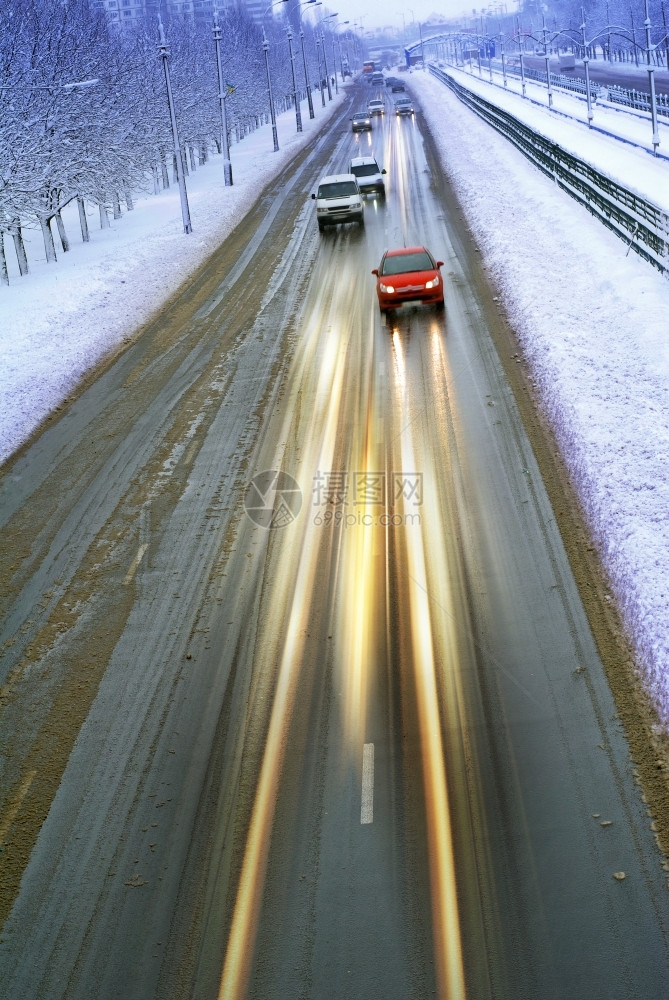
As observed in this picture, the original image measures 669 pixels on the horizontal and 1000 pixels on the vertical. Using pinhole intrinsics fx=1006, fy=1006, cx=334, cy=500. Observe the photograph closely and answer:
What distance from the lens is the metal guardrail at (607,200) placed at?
22.3m

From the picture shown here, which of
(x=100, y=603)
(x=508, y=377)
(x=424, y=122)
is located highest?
(x=424, y=122)

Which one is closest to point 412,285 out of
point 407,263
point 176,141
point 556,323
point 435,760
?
point 407,263

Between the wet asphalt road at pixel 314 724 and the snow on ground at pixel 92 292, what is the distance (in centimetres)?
317

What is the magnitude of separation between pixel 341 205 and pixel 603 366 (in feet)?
65.2

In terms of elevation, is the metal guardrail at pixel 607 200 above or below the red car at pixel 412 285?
above

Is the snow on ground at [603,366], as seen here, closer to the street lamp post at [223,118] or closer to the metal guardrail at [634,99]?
the street lamp post at [223,118]

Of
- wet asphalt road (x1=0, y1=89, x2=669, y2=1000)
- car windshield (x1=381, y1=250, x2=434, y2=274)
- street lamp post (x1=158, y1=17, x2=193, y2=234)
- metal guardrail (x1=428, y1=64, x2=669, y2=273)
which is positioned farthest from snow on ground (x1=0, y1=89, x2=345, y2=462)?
metal guardrail (x1=428, y1=64, x2=669, y2=273)

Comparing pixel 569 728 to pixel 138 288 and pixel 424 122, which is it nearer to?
pixel 138 288

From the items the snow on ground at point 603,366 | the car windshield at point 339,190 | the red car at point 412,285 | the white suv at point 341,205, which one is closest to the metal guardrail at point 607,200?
the snow on ground at point 603,366

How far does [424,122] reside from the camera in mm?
70812

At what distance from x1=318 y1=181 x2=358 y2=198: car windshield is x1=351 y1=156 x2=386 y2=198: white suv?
4.99 m

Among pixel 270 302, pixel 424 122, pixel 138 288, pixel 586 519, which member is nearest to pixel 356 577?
pixel 586 519

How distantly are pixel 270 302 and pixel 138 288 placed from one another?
5.53 m

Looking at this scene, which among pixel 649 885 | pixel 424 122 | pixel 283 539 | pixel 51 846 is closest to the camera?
pixel 649 885
